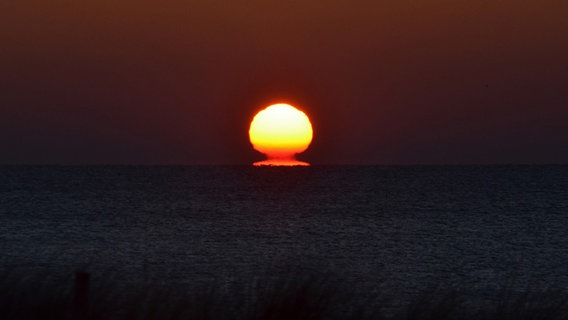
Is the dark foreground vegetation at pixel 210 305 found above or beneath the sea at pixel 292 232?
beneath

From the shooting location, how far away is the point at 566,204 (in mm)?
92000

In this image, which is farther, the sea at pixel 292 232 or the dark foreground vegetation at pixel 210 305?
the sea at pixel 292 232

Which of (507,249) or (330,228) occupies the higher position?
(330,228)

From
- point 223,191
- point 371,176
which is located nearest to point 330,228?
point 223,191

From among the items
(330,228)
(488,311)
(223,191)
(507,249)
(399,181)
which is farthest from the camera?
(399,181)

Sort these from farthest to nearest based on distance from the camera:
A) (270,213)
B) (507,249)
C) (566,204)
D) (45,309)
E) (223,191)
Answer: (223,191) < (566,204) < (270,213) < (507,249) < (45,309)

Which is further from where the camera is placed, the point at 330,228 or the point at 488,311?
the point at 330,228

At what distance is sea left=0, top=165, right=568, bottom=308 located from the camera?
35.3 metres

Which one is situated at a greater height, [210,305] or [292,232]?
[292,232]

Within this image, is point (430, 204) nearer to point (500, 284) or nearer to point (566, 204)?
point (566, 204)

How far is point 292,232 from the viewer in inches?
2354

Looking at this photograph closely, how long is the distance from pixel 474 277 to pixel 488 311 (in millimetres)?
24898

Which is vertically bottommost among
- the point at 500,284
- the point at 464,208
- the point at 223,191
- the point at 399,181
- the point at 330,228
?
the point at 500,284

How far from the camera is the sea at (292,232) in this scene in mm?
35281
